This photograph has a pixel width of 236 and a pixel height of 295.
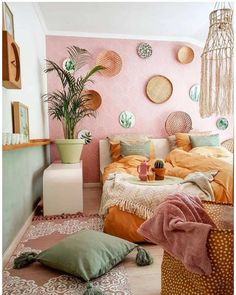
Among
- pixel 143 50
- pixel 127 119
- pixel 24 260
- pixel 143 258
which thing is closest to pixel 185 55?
pixel 143 50

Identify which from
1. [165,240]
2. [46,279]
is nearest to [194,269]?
[165,240]

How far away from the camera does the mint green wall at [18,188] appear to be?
1780 mm

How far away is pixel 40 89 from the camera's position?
11.5 feet

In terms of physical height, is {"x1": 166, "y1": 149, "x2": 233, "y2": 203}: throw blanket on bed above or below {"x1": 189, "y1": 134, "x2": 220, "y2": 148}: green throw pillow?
below

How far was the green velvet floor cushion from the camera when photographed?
148 cm

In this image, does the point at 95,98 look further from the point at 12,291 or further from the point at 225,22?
the point at 12,291

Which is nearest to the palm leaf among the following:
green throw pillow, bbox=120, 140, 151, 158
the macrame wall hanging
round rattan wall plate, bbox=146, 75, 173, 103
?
round rattan wall plate, bbox=146, 75, 173, 103

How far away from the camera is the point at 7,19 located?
6.53 ft

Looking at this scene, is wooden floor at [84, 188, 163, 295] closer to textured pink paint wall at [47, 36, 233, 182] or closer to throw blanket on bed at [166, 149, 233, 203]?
throw blanket on bed at [166, 149, 233, 203]

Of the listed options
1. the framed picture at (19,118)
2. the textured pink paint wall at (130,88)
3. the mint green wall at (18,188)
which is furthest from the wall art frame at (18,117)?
the textured pink paint wall at (130,88)

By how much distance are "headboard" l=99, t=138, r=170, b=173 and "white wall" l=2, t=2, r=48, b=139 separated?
2.83 feet

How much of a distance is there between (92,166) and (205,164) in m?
2.05

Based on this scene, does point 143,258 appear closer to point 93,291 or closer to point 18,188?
point 93,291

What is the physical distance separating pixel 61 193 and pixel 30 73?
1326mm
